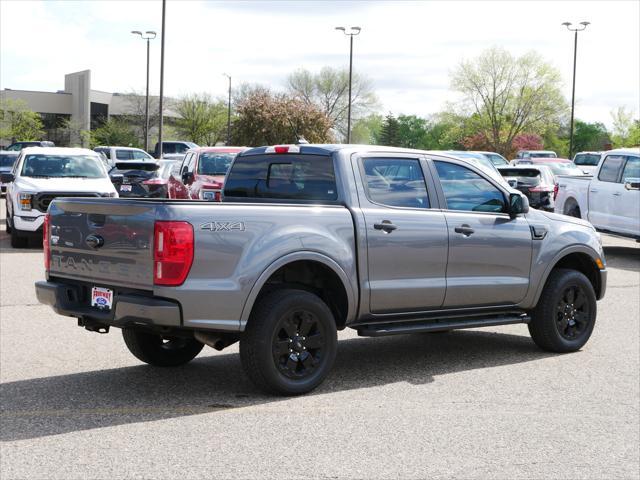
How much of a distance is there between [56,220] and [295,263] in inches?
72.4

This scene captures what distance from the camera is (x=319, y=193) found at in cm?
789

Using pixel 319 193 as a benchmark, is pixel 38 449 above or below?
below

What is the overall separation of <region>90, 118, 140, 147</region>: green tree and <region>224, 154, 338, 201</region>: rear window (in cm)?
7085

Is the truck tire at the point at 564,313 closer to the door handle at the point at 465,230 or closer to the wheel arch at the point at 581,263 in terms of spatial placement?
the wheel arch at the point at 581,263

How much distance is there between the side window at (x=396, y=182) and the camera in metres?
7.93

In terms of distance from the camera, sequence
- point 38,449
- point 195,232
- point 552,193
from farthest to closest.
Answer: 1. point 552,193
2. point 195,232
3. point 38,449

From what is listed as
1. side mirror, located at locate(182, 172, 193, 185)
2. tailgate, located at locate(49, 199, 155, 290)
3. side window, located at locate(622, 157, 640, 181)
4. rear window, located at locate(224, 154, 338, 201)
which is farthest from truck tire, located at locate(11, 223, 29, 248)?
tailgate, located at locate(49, 199, 155, 290)

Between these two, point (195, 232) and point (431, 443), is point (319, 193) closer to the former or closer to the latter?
point (195, 232)

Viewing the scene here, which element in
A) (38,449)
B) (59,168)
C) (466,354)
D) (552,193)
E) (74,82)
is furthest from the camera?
(74,82)

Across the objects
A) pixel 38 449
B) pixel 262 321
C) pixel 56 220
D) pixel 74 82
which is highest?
pixel 74 82

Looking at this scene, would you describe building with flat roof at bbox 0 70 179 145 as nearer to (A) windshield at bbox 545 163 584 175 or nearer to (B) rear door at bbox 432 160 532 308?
(A) windshield at bbox 545 163 584 175

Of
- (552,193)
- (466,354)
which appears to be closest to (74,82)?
(552,193)

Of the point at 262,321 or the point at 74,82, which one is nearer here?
the point at 262,321

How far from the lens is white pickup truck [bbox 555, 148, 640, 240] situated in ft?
60.8
